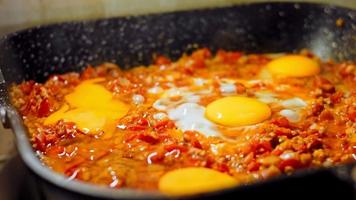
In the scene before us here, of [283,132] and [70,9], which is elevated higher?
[70,9]

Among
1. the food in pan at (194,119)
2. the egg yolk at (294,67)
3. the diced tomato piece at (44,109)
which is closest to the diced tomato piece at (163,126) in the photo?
the food in pan at (194,119)

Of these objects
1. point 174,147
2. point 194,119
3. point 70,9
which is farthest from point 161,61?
point 174,147

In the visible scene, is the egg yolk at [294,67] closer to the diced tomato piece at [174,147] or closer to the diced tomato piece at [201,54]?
the diced tomato piece at [201,54]

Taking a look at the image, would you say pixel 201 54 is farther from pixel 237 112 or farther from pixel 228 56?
pixel 237 112

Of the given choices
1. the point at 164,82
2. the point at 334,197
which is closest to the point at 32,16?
the point at 164,82

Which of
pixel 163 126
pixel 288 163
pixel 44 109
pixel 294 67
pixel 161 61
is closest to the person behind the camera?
pixel 288 163

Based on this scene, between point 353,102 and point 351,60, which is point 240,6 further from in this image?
point 353,102

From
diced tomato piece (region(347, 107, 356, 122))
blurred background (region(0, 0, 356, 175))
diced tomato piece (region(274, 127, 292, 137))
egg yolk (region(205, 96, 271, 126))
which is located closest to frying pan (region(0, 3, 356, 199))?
blurred background (region(0, 0, 356, 175))

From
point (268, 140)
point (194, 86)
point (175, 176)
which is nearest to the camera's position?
point (175, 176)
